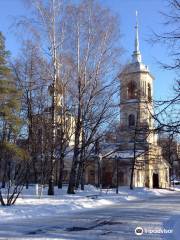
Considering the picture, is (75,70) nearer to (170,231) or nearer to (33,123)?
(33,123)

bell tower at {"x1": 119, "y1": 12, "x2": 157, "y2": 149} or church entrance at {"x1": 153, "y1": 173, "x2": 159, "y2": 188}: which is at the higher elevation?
bell tower at {"x1": 119, "y1": 12, "x2": 157, "y2": 149}

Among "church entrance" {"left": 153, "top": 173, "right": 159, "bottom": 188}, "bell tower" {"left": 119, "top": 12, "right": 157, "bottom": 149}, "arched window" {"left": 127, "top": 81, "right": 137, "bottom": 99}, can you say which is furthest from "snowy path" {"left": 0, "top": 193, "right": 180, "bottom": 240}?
"church entrance" {"left": 153, "top": 173, "right": 159, "bottom": 188}

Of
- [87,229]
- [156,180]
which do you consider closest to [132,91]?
[87,229]

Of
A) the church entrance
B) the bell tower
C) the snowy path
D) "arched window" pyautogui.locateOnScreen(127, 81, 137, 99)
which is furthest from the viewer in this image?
the church entrance

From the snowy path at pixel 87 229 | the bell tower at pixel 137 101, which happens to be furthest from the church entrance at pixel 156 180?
the snowy path at pixel 87 229

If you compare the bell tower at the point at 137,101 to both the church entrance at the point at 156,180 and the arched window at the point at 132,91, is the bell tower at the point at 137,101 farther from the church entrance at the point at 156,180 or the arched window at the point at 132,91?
the church entrance at the point at 156,180

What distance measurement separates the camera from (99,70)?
31.2m

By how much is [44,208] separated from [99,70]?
1296 cm

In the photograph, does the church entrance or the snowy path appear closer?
the snowy path

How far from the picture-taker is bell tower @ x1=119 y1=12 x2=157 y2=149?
14.4 m

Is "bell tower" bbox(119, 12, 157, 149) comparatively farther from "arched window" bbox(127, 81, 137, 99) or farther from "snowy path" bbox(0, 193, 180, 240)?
"snowy path" bbox(0, 193, 180, 240)

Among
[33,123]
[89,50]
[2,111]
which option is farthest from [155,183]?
[2,111]

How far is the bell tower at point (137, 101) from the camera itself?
47.1ft

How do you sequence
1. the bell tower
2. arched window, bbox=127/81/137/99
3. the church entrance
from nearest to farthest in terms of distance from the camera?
the bell tower → arched window, bbox=127/81/137/99 → the church entrance
